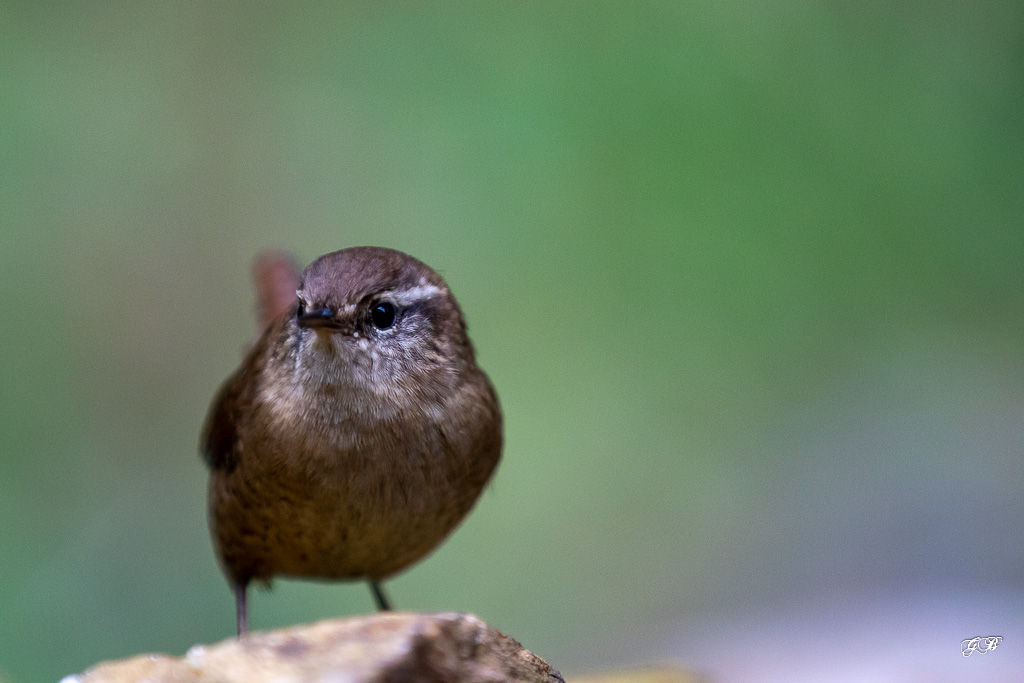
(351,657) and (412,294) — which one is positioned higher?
(412,294)

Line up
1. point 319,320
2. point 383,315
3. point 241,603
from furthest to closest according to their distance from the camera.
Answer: point 241,603, point 383,315, point 319,320

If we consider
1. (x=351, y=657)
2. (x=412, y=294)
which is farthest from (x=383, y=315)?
(x=351, y=657)

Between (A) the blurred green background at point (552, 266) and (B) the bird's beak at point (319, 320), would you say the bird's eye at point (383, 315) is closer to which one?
(B) the bird's beak at point (319, 320)

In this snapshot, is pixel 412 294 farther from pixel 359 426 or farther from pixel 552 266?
pixel 552 266

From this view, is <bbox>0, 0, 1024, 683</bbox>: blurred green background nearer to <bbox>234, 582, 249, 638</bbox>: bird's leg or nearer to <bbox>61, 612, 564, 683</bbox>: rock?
<bbox>234, 582, 249, 638</bbox>: bird's leg

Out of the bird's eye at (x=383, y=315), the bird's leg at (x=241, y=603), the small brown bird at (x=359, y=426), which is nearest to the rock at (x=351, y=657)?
the small brown bird at (x=359, y=426)

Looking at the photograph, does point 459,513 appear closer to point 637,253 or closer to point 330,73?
point 637,253
